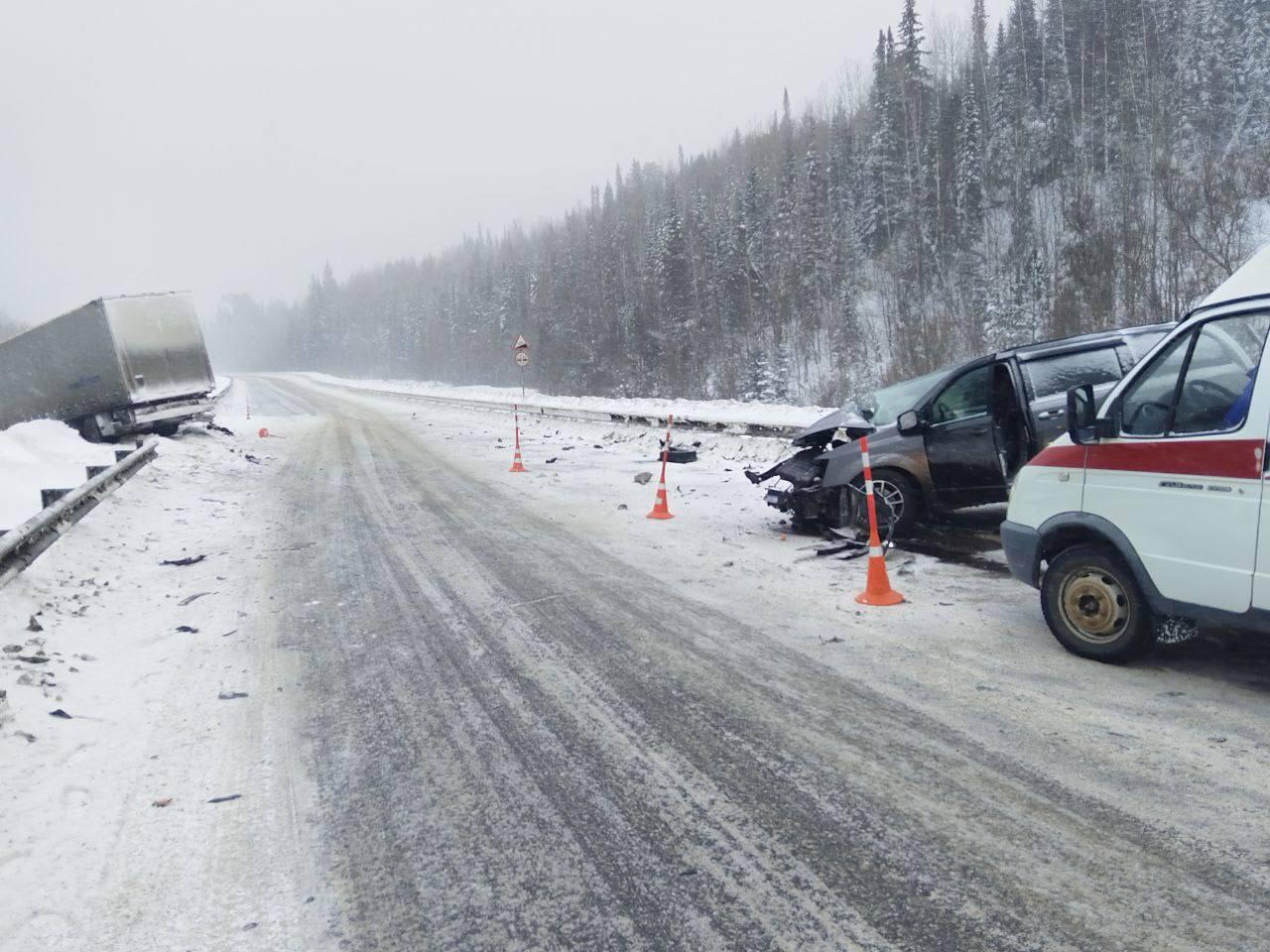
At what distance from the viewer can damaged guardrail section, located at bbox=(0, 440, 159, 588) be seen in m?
6.09

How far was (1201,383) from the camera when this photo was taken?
4188 mm

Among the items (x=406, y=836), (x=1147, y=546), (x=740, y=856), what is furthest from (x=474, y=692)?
(x=1147, y=546)

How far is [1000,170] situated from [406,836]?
6763cm

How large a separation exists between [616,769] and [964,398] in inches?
235

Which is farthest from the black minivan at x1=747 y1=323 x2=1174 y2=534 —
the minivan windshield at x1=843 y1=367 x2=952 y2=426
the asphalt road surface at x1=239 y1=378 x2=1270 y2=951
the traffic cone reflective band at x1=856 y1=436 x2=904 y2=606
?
the asphalt road surface at x1=239 y1=378 x2=1270 y2=951

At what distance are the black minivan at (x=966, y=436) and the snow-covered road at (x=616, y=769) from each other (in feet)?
3.86

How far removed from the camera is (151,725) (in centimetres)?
436

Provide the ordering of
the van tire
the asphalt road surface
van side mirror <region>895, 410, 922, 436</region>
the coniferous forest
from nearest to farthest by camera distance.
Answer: the asphalt road surface
the van tire
van side mirror <region>895, 410, 922, 436</region>
the coniferous forest

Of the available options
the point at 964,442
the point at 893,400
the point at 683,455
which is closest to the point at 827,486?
the point at 964,442

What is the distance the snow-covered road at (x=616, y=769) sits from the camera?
2617mm

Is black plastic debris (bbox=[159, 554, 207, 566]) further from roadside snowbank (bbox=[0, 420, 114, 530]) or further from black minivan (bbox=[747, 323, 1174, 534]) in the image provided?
black minivan (bbox=[747, 323, 1174, 534])

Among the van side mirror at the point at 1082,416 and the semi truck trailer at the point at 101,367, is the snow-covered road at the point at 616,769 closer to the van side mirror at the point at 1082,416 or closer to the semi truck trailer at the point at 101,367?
the van side mirror at the point at 1082,416

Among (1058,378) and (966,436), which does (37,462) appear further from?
(1058,378)

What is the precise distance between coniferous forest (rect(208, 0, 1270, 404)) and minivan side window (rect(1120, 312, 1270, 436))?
29.7 metres
